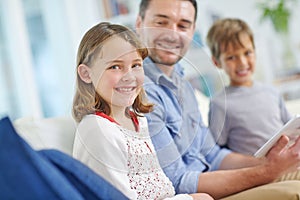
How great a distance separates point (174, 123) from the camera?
2.97ft

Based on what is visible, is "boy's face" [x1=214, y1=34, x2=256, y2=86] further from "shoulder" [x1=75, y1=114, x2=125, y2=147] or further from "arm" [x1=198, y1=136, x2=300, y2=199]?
"shoulder" [x1=75, y1=114, x2=125, y2=147]

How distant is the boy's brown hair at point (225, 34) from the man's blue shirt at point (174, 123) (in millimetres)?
599

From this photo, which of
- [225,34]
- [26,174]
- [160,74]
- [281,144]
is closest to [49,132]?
[160,74]

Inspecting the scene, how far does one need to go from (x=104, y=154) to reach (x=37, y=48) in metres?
3.58

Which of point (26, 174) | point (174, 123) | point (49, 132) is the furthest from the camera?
point (49, 132)

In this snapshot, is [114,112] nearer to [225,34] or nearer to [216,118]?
[216,118]

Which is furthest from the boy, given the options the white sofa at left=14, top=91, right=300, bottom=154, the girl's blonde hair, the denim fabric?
the denim fabric

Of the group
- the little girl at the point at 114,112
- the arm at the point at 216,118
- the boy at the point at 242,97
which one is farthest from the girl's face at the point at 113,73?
the boy at the point at 242,97

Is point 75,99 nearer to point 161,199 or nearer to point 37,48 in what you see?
point 161,199

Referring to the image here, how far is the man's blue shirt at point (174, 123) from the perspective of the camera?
2.84ft

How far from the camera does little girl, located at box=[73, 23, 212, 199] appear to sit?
30.1 inches

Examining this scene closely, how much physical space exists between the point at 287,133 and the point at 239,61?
54 cm

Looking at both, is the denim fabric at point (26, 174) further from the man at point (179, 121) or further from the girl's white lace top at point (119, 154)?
the man at point (179, 121)

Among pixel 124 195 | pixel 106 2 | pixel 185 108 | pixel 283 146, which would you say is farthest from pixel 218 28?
pixel 106 2
